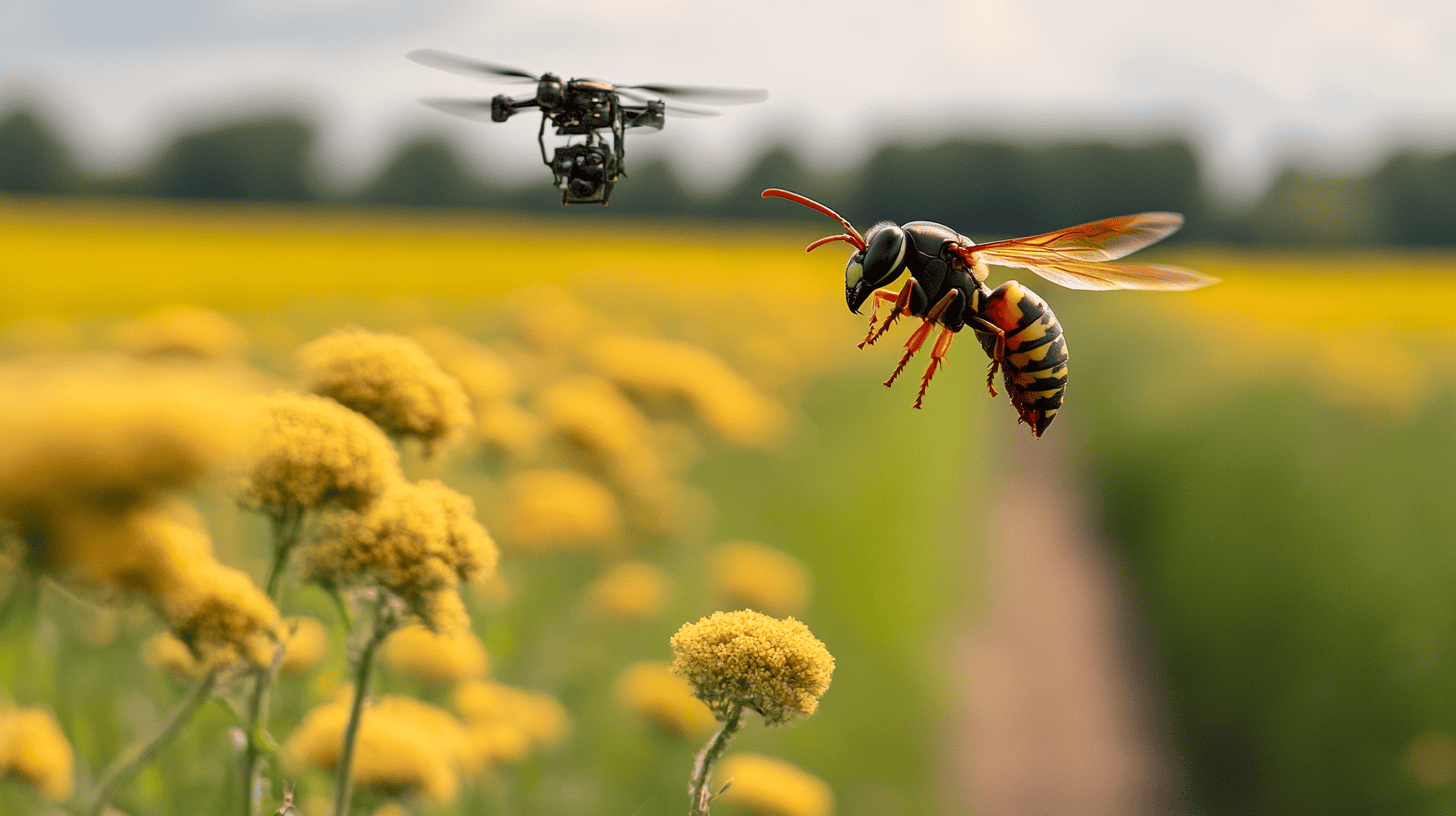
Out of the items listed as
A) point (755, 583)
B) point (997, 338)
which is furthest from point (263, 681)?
point (755, 583)

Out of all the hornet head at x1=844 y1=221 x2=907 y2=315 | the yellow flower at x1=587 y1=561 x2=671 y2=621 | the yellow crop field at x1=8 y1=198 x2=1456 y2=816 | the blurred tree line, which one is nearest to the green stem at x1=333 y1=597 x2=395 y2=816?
the yellow crop field at x1=8 y1=198 x2=1456 y2=816

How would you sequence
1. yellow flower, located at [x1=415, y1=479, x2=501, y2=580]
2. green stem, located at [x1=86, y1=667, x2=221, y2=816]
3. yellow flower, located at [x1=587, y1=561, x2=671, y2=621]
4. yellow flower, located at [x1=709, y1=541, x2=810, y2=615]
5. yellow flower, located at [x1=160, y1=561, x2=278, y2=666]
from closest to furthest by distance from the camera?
green stem, located at [x1=86, y1=667, x2=221, y2=816]
yellow flower, located at [x1=160, y1=561, x2=278, y2=666]
yellow flower, located at [x1=415, y1=479, x2=501, y2=580]
yellow flower, located at [x1=709, y1=541, x2=810, y2=615]
yellow flower, located at [x1=587, y1=561, x2=671, y2=621]

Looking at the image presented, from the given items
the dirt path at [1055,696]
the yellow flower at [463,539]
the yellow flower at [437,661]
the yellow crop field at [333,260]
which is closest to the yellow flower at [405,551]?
the yellow flower at [463,539]

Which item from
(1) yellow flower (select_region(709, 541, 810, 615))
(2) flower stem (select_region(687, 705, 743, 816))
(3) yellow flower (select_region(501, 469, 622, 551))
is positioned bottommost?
(1) yellow flower (select_region(709, 541, 810, 615))

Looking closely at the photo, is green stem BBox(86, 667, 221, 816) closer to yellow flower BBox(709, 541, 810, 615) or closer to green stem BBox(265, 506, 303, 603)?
green stem BBox(265, 506, 303, 603)

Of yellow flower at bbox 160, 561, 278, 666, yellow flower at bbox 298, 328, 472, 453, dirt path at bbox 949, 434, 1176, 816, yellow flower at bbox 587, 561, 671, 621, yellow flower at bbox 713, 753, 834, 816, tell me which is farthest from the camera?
dirt path at bbox 949, 434, 1176, 816

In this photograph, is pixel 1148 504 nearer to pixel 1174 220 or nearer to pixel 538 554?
pixel 538 554
